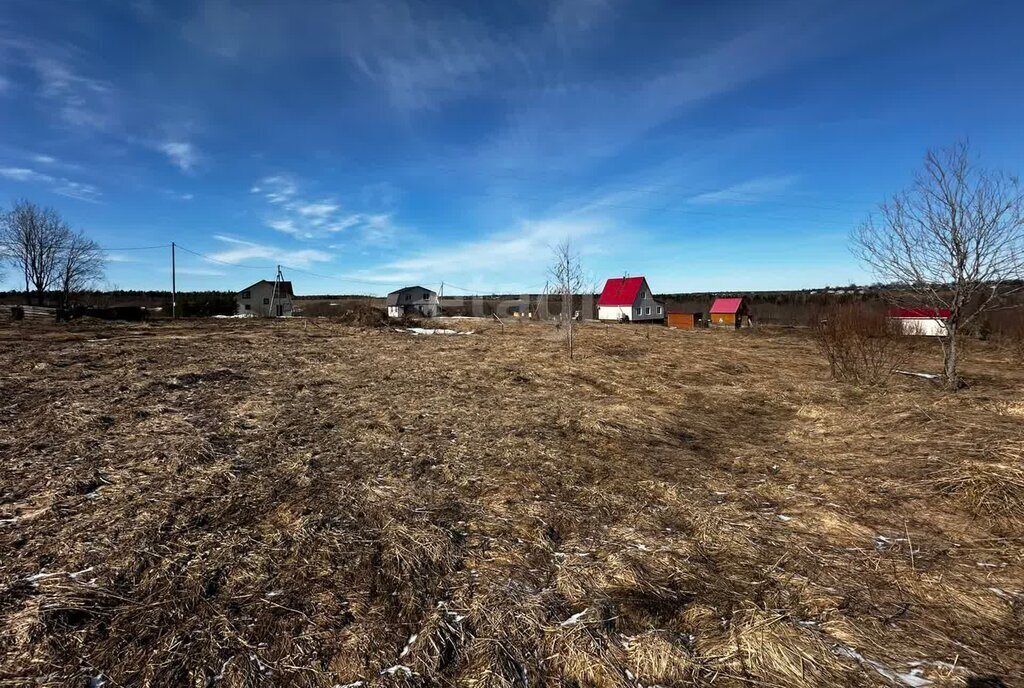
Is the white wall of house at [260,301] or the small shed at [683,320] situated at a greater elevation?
the white wall of house at [260,301]

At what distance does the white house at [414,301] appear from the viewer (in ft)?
199

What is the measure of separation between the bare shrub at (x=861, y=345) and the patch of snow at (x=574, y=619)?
10279mm

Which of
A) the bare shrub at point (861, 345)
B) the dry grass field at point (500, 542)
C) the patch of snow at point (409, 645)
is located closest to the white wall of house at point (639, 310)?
the bare shrub at point (861, 345)

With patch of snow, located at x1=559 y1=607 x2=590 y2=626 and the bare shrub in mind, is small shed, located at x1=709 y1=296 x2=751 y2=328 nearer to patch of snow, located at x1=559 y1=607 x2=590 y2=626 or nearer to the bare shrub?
the bare shrub

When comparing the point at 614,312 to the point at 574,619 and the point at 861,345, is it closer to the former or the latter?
the point at 861,345

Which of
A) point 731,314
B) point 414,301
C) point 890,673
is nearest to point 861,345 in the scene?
point 890,673

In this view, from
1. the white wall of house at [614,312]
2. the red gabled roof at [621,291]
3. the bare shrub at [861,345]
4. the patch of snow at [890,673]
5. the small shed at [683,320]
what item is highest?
the red gabled roof at [621,291]

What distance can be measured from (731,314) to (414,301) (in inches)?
1535

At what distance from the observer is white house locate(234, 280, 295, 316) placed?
55156 mm

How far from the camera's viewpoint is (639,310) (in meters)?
49.5

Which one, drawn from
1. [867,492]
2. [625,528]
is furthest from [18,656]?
[867,492]

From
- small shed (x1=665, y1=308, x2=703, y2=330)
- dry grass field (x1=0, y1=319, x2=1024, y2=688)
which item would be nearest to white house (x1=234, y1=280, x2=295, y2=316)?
small shed (x1=665, y1=308, x2=703, y2=330)

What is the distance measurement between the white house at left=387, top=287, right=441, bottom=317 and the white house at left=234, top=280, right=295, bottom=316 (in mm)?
12379

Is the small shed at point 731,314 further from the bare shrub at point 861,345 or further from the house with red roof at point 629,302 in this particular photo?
the bare shrub at point 861,345
